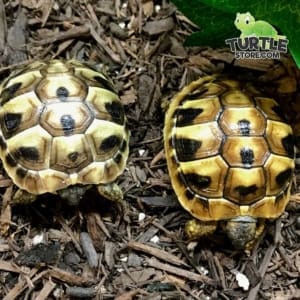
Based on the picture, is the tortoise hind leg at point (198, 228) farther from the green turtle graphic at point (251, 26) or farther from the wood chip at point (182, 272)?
the green turtle graphic at point (251, 26)

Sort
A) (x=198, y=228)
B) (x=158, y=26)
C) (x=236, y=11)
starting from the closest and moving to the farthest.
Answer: (x=236, y=11) → (x=198, y=228) → (x=158, y=26)

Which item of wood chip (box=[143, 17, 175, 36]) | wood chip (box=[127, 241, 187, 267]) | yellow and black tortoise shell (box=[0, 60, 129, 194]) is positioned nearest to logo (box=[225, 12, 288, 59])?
wood chip (box=[143, 17, 175, 36])

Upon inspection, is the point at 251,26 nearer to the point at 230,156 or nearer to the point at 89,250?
the point at 230,156

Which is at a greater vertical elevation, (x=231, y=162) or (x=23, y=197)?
(x=231, y=162)

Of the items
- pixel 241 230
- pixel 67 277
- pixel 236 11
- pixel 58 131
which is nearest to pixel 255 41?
pixel 236 11

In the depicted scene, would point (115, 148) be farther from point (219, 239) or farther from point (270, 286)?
point (270, 286)

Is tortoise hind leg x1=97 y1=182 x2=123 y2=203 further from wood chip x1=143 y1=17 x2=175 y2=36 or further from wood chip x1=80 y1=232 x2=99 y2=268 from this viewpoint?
wood chip x1=143 y1=17 x2=175 y2=36

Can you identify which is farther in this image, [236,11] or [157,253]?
[157,253]
